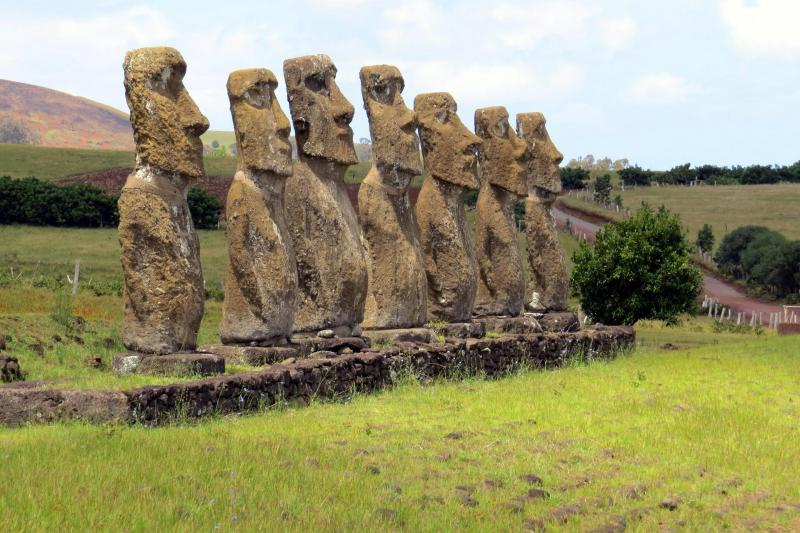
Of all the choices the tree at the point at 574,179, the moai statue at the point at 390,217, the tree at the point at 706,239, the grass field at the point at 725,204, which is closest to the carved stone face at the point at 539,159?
the moai statue at the point at 390,217

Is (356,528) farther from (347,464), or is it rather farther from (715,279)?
(715,279)

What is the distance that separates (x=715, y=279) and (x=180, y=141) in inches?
2251

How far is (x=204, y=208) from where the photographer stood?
5906 centimetres

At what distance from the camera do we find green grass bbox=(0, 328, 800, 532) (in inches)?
353

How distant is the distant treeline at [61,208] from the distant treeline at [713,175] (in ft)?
162

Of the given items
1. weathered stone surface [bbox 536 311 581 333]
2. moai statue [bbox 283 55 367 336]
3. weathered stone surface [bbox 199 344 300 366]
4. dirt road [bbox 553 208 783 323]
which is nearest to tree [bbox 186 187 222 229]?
dirt road [bbox 553 208 783 323]

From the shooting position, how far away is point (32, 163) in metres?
86.6

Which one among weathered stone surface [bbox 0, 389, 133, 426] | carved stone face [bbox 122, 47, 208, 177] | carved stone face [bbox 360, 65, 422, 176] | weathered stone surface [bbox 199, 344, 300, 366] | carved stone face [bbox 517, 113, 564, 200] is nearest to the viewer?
weathered stone surface [bbox 0, 389, 133, 426]

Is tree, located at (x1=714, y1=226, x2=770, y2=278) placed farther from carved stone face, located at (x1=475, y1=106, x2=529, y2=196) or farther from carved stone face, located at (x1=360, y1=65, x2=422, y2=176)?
carved stone face, located at (x1=360, y1=65, x2=422, y2=176)

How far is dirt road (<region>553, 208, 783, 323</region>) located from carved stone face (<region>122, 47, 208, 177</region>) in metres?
42.1

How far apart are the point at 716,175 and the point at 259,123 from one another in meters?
99.3

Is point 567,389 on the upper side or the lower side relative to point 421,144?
lower

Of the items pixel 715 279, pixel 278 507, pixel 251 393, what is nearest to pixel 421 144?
pixel 251 393

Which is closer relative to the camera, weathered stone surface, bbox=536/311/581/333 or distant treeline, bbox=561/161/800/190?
weathered stone surface, bbox=536/311/581/333
